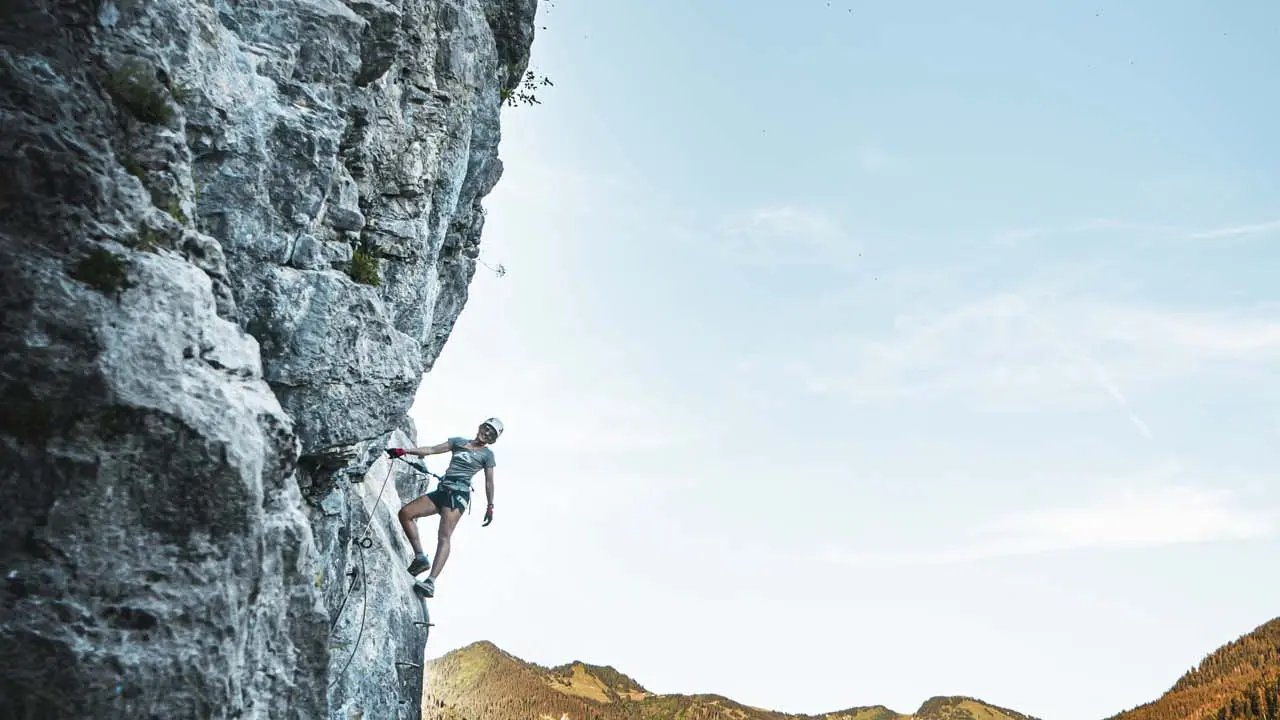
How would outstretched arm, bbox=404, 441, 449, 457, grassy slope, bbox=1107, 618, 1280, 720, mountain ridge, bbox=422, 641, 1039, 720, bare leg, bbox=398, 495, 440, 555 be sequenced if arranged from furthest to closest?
mountain ridge, bbox=422, 641, 1039, 720 → grassy slope, bbox=1107, 618, 1280, 720 → bare leg, bbox=398, 495, 440, 555 → outstretched arm, bbox=404, 441, 449, 457

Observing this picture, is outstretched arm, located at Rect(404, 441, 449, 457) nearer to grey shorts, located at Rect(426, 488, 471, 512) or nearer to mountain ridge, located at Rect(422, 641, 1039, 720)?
grey shorts, located at Rect(426, 488, 471, 512)

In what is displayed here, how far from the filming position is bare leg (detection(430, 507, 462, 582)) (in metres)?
16.7

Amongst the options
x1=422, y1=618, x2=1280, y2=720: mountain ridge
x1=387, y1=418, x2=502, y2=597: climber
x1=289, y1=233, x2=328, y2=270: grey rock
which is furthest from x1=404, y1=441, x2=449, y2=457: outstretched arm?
x1=422, y1=618, x2=1280, y2=720: mountain ridge

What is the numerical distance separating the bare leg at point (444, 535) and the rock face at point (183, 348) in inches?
121

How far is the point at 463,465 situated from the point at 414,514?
1608mm

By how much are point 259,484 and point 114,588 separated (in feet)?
4.76

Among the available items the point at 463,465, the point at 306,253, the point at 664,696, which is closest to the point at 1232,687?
the point at 664,696

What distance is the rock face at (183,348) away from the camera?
23.8ft

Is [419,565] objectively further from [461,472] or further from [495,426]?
[495,426]

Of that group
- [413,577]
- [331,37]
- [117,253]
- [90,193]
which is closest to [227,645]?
[117,253]

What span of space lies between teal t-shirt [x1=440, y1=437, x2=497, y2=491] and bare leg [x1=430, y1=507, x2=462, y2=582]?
1.63ft

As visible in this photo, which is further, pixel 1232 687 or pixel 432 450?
pixel 1232 687

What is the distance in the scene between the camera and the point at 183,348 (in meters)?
8.26

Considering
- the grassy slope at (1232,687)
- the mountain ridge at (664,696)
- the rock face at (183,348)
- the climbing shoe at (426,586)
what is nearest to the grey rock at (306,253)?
the rock face at (183,348)
